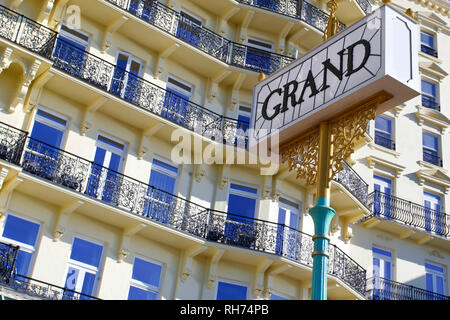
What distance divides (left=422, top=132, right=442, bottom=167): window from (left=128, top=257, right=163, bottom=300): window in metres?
13.2

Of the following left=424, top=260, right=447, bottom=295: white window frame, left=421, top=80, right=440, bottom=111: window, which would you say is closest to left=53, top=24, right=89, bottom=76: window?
left=424, top=260, right=447, bottom=295: white window frame

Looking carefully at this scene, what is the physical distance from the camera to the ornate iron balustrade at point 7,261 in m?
15.5

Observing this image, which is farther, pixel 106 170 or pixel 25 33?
pixel 106 170

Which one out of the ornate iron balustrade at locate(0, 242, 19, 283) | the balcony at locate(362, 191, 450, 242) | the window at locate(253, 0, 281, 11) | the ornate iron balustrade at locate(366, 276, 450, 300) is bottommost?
the ornate iron balustrade at locate(0, 242, 19, 283)

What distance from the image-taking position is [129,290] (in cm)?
1834

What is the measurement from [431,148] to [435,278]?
5.71 metres

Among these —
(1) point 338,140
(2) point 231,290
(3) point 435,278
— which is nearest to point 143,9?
(2) point 231,290

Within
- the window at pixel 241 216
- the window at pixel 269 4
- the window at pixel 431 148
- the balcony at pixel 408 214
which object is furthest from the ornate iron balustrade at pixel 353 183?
the window at pixel 269 4

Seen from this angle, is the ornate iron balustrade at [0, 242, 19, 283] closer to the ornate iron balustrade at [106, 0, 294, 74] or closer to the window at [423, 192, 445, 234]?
the ornate iron balustrade at [106, 0, 294, 74]

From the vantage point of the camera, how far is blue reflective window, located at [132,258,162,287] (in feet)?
61.4

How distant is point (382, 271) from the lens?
23609 mm

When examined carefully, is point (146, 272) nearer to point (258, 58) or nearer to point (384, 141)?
point (258, 58)

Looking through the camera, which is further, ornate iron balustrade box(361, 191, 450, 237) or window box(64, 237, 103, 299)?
ornate iron balustrade box(361, 191, 450, 237)
